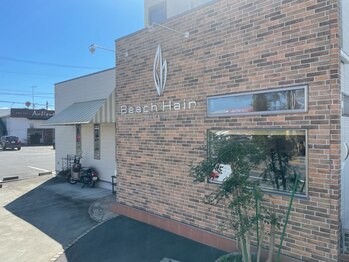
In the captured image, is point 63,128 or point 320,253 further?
point 63,128

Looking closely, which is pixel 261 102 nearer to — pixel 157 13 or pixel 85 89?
pixel 157 13

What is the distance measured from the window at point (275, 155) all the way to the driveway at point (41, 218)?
13.3ft

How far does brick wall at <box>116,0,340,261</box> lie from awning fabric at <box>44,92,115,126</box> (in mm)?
2277

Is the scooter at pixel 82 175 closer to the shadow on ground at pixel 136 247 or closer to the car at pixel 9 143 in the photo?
the shadow on ground at pixel 136 247

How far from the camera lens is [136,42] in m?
7.35

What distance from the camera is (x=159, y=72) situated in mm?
6621

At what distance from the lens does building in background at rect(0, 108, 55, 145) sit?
127ft

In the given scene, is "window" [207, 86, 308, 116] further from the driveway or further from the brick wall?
the driveway

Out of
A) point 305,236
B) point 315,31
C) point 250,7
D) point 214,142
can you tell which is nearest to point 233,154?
point 214,142

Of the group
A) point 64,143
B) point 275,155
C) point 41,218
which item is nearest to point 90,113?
point 41,218

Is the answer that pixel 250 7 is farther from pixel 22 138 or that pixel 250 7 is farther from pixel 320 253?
pixel 22 138

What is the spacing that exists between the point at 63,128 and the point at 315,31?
43.2ft

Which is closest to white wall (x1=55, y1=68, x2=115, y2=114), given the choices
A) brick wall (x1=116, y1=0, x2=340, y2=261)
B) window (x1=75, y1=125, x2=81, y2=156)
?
window (x1=75, y1=125, x2=81, y2=156)

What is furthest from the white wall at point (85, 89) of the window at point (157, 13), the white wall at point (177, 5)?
the white wall at point (177, 5)
